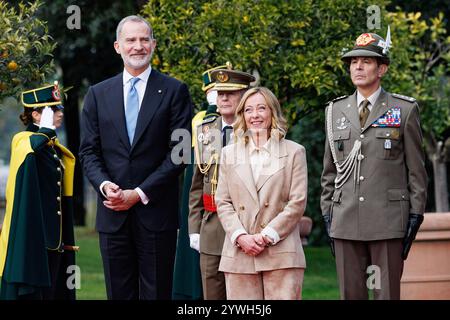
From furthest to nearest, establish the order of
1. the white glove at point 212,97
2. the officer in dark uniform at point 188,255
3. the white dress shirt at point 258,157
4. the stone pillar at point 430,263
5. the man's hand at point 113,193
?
the stone pillar at point 430,263 < the white glove at point 212,97 < the officer in dark uniform at point 188,255 < the man's hand at point 113,193 < the white dress shirt at point 258,157

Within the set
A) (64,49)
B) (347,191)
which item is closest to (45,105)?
(347,191)

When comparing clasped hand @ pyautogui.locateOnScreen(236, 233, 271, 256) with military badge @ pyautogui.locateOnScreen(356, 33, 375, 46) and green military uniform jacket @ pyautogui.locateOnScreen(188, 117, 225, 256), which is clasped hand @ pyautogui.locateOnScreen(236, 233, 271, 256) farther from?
military badge @ pyautogui.locateOnScreen(356, 33, 375, 46)

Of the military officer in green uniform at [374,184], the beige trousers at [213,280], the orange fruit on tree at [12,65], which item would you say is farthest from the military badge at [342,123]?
the orange fruit on tree at [12,65]

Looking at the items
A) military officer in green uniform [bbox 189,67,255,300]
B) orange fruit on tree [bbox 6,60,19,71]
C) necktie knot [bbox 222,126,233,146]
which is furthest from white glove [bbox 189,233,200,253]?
orange fruit on tree [bbox 6,60,19,71]

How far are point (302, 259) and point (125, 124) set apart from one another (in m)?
1.51

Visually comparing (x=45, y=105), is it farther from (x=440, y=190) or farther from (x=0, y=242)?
(x=440, y=190)

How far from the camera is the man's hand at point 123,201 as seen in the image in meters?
7.03

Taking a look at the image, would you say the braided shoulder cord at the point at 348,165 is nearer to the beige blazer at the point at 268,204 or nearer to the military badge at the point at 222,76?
the beige blazer at the point at 268,204

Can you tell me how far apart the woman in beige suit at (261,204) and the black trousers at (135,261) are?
494 mm

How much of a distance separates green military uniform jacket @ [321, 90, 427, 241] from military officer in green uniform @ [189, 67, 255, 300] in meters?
0.88

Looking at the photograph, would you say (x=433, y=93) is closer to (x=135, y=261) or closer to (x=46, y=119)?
(x=46, y=119)

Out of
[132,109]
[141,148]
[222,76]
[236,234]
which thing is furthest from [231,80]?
[236,234]

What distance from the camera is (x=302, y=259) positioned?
679 centimetres

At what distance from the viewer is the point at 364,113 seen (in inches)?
287
